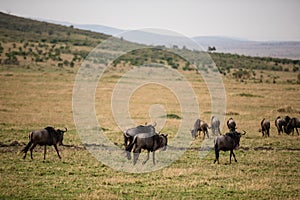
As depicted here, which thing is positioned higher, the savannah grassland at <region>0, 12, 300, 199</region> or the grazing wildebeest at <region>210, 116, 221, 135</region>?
the grazing wildebeest at <region>210, 116, 221, 135</region>

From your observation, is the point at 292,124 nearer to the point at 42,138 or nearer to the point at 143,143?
the point at 143,143

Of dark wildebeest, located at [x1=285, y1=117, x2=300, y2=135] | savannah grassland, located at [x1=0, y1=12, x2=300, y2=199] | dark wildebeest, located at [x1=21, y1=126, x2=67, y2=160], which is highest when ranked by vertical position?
dark wildebeest, located at [x1=285, y1=117, x2=300, y2=135]

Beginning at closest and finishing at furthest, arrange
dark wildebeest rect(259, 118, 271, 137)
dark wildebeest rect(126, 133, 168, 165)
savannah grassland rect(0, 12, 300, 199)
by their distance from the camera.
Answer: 1. savannah grassland rect(0, 12, 300, 199)
2. dark wildebeest rect(126, 133, 168, 165)
3. dark wildebeest rect(259, 118, 271, 137)

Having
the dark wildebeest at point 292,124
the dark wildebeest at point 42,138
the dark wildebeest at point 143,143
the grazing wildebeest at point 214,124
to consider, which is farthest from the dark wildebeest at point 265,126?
the dark wildebeest at point 42,138

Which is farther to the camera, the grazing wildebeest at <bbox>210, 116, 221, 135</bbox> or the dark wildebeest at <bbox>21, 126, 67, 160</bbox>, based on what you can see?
the grazing wildebeest at <bbox>210, 116, 221, 135</bbox>

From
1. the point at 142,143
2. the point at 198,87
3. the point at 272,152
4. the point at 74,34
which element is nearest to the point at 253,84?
the point at 198,87

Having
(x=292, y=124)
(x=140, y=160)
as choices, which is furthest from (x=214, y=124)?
(x=140, y=160)

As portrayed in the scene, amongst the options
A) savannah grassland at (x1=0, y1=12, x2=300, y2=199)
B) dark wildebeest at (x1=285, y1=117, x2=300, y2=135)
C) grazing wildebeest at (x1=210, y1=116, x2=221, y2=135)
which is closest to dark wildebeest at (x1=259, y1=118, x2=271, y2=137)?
savannah grassland at (x1=0, y1=12, x2=300, y2=199)

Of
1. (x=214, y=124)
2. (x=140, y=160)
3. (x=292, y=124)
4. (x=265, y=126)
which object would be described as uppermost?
(x=292, y=124)

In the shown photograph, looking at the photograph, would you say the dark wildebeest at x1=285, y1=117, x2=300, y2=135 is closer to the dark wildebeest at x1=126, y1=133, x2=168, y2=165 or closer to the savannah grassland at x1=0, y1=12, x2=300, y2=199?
the savannah grassland at x1=0, y1=12, x2=300, y2=199

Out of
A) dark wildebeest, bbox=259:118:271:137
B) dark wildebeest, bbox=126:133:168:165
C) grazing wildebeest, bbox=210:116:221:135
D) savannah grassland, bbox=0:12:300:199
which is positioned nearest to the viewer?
savannah grassland, bbox=0:12:300:199

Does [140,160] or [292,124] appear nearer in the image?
[140,160]

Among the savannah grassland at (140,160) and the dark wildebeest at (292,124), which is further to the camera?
the dark wildebeest at (292,124)

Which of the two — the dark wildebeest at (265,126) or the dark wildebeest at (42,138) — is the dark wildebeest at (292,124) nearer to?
the dark wildebeest at (265,126)
